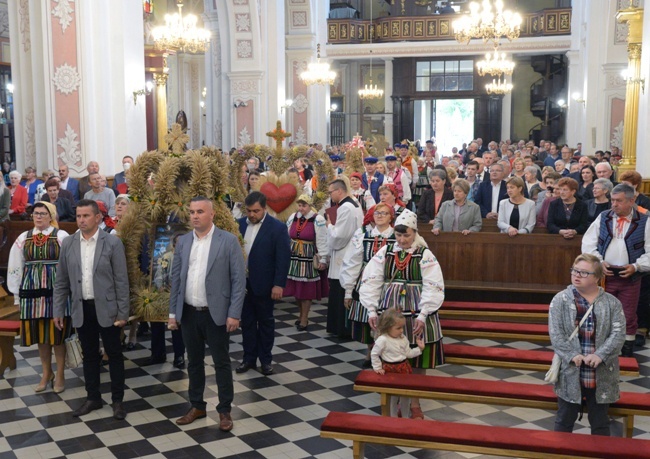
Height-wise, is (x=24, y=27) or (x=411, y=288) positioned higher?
(x=24, y=27)

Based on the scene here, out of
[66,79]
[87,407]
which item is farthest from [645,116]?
[87,407]

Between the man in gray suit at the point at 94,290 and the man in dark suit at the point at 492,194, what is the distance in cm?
551

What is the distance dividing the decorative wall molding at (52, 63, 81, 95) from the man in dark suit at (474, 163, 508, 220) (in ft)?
22.3

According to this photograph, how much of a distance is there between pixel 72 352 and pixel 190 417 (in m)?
1.36

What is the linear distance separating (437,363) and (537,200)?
5.04 m

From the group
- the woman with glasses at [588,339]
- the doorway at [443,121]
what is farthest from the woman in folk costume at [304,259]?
the doorway at [443,121]

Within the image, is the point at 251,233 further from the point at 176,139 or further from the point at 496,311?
the point at 496,311

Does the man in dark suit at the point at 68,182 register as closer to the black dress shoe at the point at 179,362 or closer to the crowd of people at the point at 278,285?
the crowd of people at the point at 278,285

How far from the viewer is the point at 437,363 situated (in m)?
5.78

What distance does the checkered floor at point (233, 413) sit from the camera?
5469 mm

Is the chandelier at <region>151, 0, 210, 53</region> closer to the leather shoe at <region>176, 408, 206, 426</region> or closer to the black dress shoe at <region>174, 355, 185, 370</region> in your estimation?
the black dress shoe at <region>174, 355, 185, 370</region>

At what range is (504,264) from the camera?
9.08 metres

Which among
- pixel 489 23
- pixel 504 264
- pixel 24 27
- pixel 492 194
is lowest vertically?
pixel 504 264

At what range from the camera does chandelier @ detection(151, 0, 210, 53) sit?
58.1 feet
